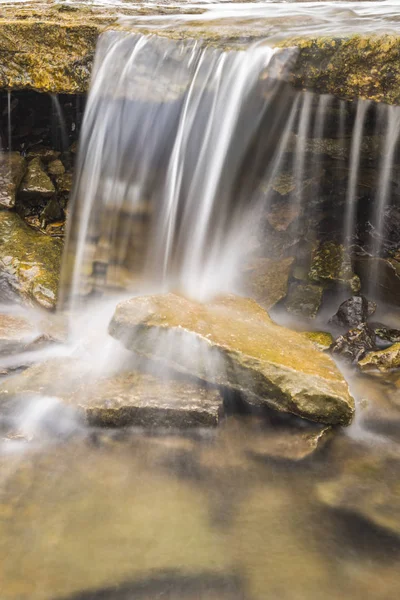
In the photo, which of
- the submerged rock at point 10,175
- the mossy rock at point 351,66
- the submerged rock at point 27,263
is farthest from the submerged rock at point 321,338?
the submerged rock at point 10,175

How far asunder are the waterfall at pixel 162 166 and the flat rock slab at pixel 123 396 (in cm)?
175

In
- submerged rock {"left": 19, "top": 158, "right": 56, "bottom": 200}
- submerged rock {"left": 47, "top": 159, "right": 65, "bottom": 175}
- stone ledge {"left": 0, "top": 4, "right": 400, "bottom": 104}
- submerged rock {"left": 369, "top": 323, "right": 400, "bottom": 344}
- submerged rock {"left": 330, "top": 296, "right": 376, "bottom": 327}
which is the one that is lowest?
submerged rock {"left": 369, "top": 323, "right": 400, "bottom": 344}

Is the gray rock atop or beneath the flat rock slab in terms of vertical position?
atop

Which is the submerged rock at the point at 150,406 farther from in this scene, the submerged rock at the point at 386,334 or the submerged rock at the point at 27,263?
the submerged rock at the point at 386,334

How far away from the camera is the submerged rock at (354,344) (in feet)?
16.9

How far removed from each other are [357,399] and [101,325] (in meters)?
2.76

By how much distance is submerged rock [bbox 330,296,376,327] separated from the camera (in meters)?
5.67

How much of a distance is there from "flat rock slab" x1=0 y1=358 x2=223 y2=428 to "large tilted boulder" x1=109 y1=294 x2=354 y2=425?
0.19 m

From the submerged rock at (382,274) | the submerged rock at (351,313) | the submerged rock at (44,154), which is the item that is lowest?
the submerged rock at (351,313)

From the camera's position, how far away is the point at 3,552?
2.78m

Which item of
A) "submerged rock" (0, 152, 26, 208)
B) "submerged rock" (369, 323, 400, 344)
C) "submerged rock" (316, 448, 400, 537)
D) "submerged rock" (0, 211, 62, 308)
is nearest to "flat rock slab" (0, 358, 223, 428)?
"submerged rock" (316, 448, 400, 537)

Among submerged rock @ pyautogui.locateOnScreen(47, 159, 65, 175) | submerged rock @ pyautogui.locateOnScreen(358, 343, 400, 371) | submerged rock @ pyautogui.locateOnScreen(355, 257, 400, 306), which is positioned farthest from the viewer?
submerged rock @ pyautogui.locateOnScreen(47, 159, 65, 175)

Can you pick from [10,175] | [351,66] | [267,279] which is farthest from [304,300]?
[10,175]

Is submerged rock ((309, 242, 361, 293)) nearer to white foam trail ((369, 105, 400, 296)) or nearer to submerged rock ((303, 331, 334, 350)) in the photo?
white foam trail ((369, 105, 400, 296))
